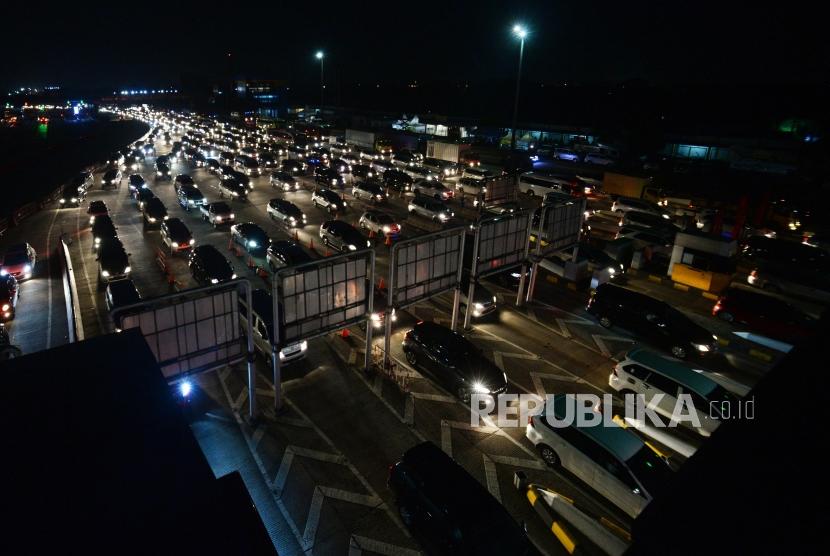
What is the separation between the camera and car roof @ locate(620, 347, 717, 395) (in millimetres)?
Result: 14514

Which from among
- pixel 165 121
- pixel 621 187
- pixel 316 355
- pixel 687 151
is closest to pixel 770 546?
pixel 316 355

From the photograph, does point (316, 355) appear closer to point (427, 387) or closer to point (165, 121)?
point (427, 387)

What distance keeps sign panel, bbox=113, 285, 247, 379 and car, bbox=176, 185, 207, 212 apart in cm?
2906

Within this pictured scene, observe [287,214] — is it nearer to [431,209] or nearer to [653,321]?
[431,209]

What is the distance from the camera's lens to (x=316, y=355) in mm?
17859

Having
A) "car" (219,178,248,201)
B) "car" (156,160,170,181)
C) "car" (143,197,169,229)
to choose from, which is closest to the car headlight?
"car" (143,197,169,229)

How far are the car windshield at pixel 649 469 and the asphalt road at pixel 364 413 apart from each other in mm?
1168

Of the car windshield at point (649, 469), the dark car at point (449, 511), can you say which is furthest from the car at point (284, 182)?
the car windshield at point (649, 469)

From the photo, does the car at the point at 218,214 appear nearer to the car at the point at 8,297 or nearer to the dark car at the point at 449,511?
the car at the point at 8,297

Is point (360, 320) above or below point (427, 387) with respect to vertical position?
above

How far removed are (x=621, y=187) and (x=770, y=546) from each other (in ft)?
146

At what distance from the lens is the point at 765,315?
1988 cm

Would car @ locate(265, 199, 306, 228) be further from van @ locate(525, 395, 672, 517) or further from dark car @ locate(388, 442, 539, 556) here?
dark car @ locate(388, 442, 539, 556)

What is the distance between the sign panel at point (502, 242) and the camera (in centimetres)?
1939
